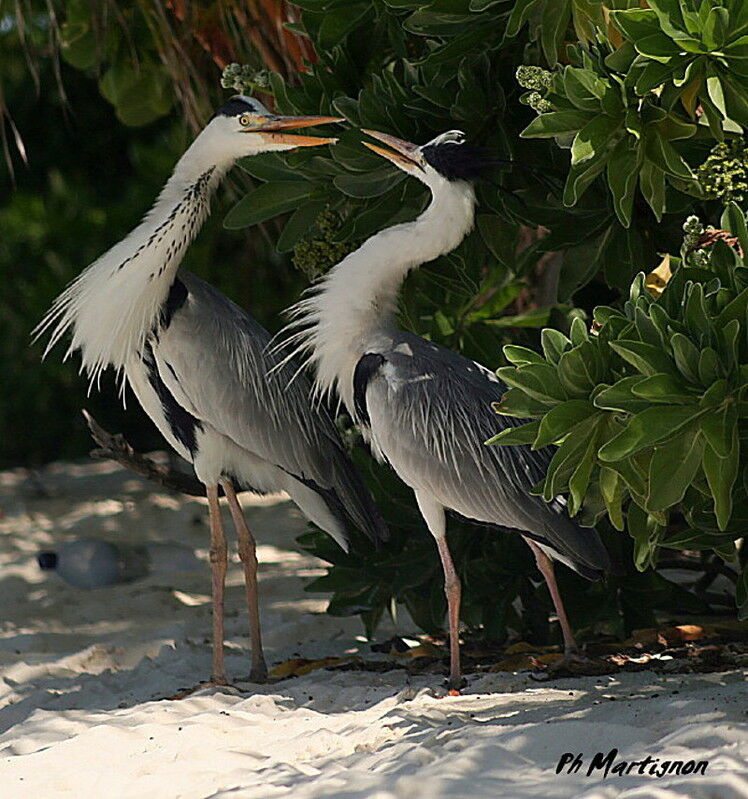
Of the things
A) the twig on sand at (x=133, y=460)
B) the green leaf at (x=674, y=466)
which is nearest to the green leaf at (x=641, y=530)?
the green leaf at (x=674, y=466)

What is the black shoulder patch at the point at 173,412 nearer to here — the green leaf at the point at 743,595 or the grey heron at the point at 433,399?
the grey heron at the point at 433,399

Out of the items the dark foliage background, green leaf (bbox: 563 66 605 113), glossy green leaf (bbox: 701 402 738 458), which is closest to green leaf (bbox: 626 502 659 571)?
the dark foliage background

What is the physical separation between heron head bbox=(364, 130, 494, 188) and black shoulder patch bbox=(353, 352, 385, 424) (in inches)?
19.2

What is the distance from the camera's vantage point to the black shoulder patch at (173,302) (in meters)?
3.78

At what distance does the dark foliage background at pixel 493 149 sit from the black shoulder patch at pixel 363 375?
363 mm

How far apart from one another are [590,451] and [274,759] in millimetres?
1003

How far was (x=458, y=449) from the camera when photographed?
351 cm

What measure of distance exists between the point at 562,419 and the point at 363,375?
3.48 feet

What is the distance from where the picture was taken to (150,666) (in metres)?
4.29

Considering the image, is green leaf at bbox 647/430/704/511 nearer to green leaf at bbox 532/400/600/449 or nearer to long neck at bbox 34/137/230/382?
green leaf at bbox 532/400/600/449

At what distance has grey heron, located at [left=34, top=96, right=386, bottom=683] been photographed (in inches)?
146

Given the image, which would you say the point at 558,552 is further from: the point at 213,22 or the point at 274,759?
the point at 213,22

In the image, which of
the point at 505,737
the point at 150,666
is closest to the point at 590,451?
the point at 505,737

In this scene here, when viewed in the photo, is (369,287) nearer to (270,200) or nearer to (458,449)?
(270,200)
